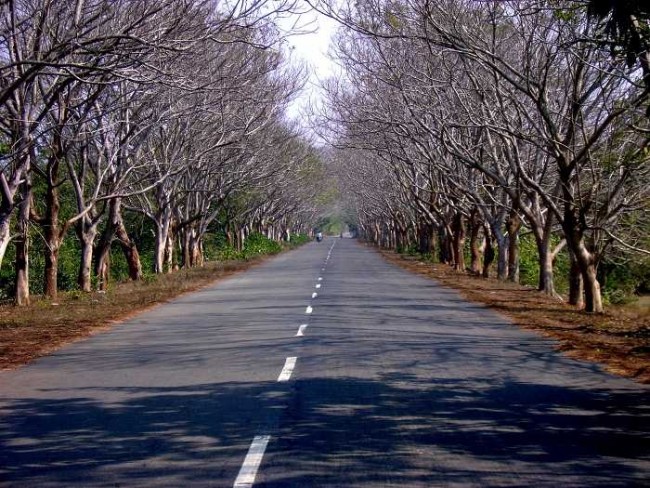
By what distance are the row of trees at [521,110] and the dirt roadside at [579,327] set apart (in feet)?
3.89

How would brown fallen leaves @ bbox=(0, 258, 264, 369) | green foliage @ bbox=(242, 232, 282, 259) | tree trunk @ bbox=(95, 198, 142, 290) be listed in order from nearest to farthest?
brown fallen leaves @ bbox=(0, 258, 264, 369), tree trunk @ bbox=(95, 198, 142, 290), green foliage @ bbox=(242, 232, 282, 259)

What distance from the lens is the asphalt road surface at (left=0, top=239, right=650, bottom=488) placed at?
6957 millimetres

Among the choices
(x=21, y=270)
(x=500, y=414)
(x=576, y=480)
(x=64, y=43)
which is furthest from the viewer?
(x=21, y=270)

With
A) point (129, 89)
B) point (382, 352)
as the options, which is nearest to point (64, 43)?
point (382, 352)

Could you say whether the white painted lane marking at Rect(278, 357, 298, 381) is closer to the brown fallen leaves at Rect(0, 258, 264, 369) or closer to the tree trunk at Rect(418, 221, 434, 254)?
the brown fallen leaves at Rect(0, 258, 264, 369)

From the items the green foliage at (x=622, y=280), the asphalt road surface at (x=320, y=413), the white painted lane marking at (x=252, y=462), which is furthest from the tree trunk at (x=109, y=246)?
the white painted lane marking at (x=252, y=462)

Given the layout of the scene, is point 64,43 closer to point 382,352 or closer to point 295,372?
point 295,372

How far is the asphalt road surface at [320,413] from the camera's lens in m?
6.96

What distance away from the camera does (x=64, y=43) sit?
1212cm

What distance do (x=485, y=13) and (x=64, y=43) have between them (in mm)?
12104

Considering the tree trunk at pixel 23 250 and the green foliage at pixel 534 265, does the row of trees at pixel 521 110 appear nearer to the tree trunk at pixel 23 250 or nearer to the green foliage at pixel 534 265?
the green foliage at pixel 534 265

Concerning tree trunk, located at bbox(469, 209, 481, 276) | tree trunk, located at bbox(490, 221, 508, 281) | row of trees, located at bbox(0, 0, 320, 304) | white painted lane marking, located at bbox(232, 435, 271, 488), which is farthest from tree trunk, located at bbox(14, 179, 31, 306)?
tree trunk, located at bbox(469, 209, 481, 276)

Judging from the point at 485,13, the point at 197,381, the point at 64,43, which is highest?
the point at 485,13

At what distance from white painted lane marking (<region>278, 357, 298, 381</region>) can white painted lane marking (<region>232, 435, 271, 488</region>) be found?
316 centimetres
